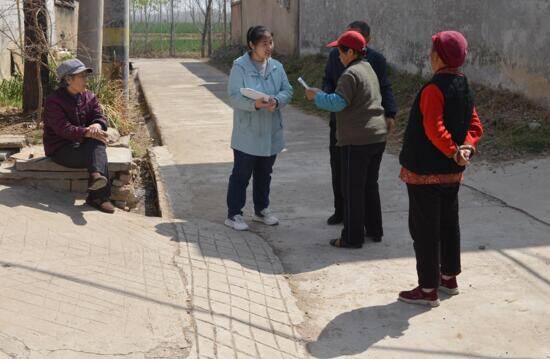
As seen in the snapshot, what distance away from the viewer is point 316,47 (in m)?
18.8

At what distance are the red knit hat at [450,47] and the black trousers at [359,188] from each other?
1293 mm

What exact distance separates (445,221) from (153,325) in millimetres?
1888

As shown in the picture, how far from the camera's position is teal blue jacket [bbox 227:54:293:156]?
6.12 metres

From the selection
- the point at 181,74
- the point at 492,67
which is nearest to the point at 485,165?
the point at 492,67

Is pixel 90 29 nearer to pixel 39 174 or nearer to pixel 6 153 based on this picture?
pixel 6 153

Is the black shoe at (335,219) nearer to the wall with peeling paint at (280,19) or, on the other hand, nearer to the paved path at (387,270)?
Answer: the paved path at (387,270)

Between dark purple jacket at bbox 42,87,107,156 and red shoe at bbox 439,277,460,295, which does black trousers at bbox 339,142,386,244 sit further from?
dark purple jacket at bbox 42,87,107,156

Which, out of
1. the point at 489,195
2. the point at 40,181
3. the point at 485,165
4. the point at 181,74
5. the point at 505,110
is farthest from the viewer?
the point at 181,74

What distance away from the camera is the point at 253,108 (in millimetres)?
6066

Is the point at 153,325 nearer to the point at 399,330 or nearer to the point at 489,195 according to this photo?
the point at 399,330

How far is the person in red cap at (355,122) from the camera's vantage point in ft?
17.8

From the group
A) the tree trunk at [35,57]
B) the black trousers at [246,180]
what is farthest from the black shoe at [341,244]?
the tree trunk at [35,57]

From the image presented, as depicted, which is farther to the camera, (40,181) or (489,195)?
(489,195)

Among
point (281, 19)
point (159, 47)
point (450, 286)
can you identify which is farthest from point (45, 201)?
point (159, 47)
